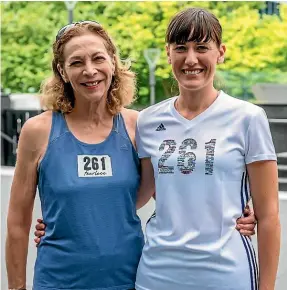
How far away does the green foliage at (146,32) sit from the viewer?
2281 centimetres

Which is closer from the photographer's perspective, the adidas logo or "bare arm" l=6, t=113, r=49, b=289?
the adidas logo

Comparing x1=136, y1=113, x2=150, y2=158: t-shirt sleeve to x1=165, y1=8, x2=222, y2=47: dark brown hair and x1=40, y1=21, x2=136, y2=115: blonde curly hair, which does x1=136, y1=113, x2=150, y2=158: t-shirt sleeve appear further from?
x1=165, y1=8, x2=222, y2=47: dark brown hair

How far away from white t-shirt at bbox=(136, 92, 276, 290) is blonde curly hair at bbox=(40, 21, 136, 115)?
369 mm

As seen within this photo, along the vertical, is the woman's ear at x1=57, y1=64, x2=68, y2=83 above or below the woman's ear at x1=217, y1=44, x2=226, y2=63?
below

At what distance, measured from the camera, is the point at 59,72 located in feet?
6.89

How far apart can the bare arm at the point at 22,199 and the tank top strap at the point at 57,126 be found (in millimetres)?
38

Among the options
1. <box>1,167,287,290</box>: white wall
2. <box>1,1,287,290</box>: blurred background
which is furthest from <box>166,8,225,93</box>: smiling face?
<box>1,1,287,290</box>: blurred background

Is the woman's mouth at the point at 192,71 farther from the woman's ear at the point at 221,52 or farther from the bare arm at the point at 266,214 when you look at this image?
the bare arm at the point at 266,214

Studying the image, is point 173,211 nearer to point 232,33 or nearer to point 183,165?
point 183,165

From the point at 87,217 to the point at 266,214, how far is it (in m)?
0.51

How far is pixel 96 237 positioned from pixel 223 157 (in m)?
0.46

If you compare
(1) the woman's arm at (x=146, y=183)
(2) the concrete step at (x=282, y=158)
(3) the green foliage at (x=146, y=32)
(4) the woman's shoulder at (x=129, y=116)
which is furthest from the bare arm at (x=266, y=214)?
A: (3) the green foliage at (x=146, y=32)

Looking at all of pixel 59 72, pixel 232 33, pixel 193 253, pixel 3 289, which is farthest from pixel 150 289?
pixel 232 33

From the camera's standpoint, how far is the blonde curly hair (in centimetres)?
203
